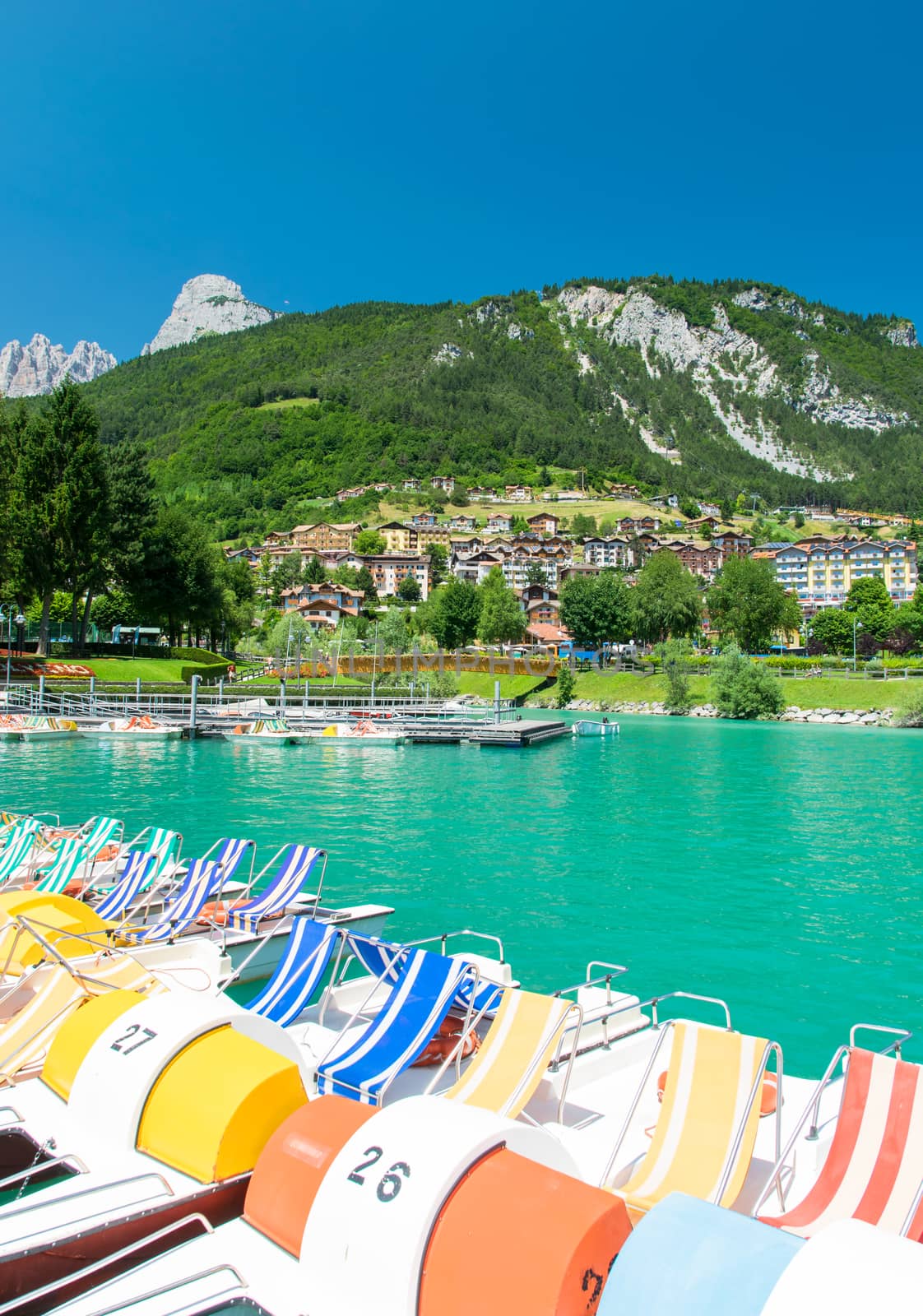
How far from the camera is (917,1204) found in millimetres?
4273

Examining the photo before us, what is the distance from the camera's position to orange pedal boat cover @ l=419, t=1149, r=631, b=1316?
3.04m

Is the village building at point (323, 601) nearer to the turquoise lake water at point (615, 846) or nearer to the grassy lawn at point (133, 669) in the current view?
the grassy lawn at point (133, 669)

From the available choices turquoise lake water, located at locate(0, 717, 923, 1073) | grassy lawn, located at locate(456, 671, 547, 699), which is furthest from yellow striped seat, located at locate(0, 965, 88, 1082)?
grassy lawn, located at locate(456, 671, 547, 699)

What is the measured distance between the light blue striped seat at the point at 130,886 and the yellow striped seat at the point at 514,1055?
6.61 m

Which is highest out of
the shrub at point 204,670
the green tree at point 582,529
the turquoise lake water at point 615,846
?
the green tree at point 582,529

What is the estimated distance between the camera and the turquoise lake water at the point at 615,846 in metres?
12.4

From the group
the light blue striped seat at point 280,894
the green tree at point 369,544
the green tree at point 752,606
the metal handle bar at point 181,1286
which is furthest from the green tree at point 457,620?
the metal handle bar at point 181,1286

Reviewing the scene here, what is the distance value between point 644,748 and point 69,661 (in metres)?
38.5

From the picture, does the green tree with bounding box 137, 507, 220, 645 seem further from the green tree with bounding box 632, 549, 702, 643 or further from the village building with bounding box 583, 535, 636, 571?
the village building with bounding box 583, 535, 636, 571

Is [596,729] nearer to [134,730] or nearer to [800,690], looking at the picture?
[800,690]

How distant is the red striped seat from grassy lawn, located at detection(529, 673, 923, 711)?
6675 cm

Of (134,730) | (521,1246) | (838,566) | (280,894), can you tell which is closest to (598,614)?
(134,730)

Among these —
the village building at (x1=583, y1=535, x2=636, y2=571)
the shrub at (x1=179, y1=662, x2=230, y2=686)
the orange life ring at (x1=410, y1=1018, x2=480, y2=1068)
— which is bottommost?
the orange life ring at (x1=410, y1=1018, x2=480, y2=1068)

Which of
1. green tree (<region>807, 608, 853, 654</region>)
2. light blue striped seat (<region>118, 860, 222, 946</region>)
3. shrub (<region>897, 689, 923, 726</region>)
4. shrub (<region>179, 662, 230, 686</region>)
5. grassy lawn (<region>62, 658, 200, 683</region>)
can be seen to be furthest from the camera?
green tree (<region>807, 608, 853, 654</region>)
